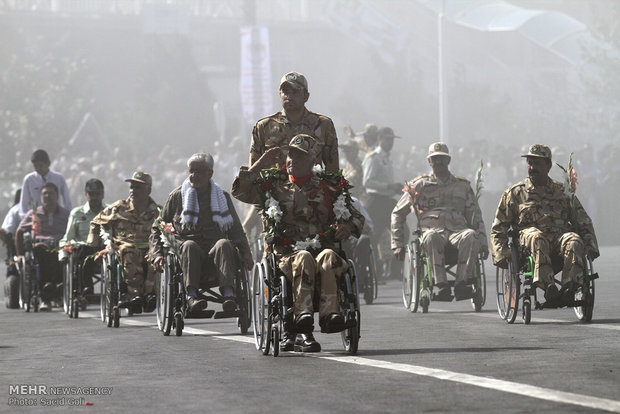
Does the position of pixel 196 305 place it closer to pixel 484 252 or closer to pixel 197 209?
pixel 197 209

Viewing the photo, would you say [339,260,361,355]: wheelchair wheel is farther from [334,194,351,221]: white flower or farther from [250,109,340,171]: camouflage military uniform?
[250,109,340,171]: camouflage military uniform

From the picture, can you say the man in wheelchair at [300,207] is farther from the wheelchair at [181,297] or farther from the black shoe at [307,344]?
the wheelchair at [181,297]

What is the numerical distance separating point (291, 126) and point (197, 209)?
2213 millimetres

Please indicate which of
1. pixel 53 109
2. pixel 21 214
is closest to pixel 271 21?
pixel 53 109

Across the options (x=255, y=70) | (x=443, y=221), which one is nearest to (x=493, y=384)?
(x=443, y=221)

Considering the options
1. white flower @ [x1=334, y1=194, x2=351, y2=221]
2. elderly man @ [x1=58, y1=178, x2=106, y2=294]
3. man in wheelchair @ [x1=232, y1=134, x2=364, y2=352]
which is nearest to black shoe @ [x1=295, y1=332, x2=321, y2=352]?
man in wheelchair @ [x1=232, y1=134, x2=364, y2=352]

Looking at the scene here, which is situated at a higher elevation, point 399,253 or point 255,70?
point 255,70

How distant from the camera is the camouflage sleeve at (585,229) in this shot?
14.9m

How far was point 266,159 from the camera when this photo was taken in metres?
12.6

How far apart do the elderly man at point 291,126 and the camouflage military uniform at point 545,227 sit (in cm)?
255

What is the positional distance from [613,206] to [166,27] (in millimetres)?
40592

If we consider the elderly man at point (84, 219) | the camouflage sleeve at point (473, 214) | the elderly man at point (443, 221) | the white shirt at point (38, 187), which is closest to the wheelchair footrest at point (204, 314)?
the elderly man at point (443, 221)

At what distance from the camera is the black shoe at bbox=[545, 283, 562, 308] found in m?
14.8

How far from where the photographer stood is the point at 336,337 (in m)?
14.0
